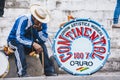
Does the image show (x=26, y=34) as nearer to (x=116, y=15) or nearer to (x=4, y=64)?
(x=4, y=64)

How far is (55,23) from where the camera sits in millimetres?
9281

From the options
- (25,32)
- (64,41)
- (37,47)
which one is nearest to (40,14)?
(25,32)

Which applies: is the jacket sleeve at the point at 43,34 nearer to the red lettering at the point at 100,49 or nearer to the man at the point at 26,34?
the man at the point at 26,34

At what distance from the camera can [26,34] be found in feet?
26.6

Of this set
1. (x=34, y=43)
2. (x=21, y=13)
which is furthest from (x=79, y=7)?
(x=34, y=43)

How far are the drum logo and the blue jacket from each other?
1.96 ft

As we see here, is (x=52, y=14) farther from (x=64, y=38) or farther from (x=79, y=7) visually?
(x=64, y=38)

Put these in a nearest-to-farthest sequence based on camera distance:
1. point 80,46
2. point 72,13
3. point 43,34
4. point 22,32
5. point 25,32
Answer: point 80,46 < point 22,32 < point 25,32 < point 43,34 < point 72,13

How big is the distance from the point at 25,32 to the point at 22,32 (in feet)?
0.44

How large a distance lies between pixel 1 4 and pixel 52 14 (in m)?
0.98

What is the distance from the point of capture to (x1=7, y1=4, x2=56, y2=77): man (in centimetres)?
795

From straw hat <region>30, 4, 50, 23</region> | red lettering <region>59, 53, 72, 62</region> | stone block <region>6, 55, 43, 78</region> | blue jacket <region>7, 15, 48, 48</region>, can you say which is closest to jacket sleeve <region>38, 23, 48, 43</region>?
blue jacket <region>7, 15, 48, 48</region>

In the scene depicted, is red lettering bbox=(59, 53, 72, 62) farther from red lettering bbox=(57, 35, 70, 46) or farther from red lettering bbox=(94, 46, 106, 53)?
red lettering bbox=(94, 46, 106, 53)

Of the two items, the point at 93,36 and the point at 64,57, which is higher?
the point at 93,36
